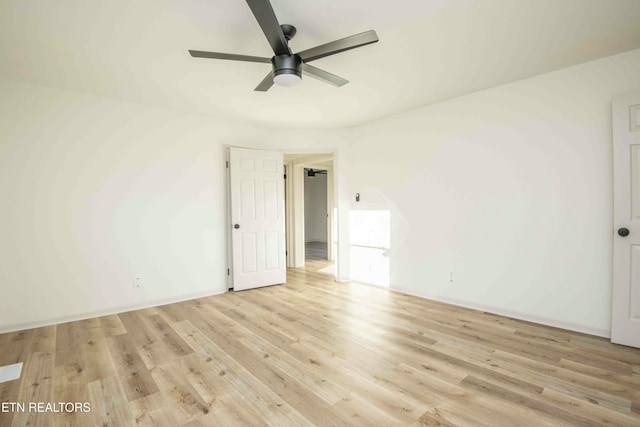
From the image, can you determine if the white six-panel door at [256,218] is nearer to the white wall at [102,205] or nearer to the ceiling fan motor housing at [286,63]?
the white wall at [102,205]

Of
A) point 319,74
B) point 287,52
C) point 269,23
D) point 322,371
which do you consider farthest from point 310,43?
point 322,371

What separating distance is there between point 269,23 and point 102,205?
301cm

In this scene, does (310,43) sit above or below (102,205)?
above

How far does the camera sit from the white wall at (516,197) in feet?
8.85

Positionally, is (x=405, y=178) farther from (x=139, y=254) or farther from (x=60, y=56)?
(x=60, y=56)

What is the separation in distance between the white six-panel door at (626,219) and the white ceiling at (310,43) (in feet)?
1.97

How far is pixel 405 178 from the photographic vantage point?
411 cm

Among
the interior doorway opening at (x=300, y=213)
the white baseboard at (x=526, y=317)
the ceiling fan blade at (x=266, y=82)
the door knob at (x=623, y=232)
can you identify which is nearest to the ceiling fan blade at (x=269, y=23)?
the ceiling fan blade at (x=266, y=82)

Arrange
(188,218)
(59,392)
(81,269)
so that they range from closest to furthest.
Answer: (59,392) < (81,269) < (188,218)

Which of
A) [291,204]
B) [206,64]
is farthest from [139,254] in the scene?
[291,204]

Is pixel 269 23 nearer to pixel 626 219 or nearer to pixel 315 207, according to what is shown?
pixel 626 219

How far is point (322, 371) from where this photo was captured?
7.09ft

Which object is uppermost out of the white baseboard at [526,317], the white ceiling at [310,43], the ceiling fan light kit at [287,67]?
the white ceiling at [310,43]

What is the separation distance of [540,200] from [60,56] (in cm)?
471
